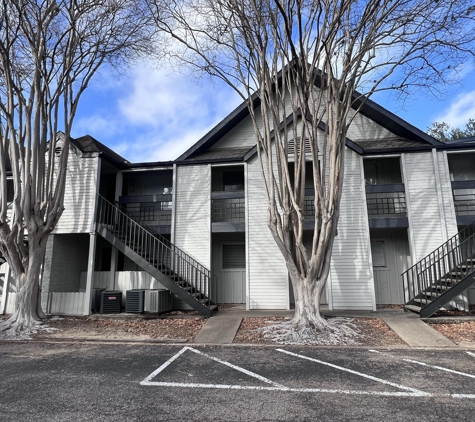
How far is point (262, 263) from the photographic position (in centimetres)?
1128

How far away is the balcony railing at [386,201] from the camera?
1143 centimetres

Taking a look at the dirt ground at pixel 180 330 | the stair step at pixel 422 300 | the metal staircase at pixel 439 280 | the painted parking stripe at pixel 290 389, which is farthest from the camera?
the stair step at pixel 422 300

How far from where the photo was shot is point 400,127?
12172mm

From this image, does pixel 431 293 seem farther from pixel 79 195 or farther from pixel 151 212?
pixel 79 195

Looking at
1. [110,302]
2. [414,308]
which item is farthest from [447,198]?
[110,302]

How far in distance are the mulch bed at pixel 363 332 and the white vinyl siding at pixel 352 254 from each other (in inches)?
66.8

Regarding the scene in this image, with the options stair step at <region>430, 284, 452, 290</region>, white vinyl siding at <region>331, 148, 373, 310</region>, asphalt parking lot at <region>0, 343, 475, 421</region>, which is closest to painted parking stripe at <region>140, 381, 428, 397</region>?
asphalt parking lot at <region>0, 343, 475, 421</region>

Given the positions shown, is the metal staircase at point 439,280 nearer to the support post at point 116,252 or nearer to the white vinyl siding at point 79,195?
the support post at point 116,252

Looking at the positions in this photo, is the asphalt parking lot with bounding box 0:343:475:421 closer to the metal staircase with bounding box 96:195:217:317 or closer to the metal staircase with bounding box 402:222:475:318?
the metal staircase with bounding box 402:222:475:318

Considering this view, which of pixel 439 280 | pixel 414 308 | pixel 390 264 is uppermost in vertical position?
pixel 390 264

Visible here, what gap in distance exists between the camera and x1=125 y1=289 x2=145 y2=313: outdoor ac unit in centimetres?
1023

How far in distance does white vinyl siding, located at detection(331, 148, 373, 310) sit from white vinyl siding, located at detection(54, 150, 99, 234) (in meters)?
8.75

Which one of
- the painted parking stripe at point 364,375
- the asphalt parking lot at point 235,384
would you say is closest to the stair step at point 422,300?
the asphalt parking lot at point 235,384

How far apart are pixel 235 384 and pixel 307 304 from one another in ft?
12.4
